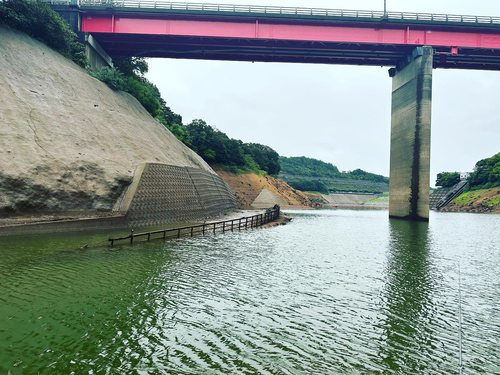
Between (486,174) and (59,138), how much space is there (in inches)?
4056

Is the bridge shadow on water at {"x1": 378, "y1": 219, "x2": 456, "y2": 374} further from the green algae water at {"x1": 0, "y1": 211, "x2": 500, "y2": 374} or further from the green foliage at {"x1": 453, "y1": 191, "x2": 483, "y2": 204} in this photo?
the green foliage at {"x1": 453, "y1": 191, "x2": 483, "y2": 204}

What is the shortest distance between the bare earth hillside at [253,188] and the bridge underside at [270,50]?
3441 centimetres

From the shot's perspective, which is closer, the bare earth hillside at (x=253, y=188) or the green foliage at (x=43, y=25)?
the green foliage at (x=43, y=25)

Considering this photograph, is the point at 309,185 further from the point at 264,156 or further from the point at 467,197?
the point at 467,197

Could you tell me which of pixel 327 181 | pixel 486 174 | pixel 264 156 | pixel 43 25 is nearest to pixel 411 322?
pixel 43 25

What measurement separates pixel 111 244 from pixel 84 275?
6454mm

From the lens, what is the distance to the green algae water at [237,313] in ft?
22.0

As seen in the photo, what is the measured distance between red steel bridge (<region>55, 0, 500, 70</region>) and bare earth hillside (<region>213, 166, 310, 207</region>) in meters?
36.0

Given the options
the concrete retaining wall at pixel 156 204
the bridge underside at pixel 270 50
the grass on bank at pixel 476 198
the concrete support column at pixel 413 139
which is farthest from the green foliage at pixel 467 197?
the concrete retaining wall at pixel 156 204

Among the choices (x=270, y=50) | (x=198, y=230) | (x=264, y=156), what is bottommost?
(x=198, y=230)

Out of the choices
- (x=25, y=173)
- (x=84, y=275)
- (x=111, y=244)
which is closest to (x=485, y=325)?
(x=84, y=275)

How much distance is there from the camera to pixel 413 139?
1763 inches

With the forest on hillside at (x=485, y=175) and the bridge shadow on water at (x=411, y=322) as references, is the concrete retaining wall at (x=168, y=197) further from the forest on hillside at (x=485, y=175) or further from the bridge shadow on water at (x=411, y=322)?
the forest on hillside at (x=485, y=175)

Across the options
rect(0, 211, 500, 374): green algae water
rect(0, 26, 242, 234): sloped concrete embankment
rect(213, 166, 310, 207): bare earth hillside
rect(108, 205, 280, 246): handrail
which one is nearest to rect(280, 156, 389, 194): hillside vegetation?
rect(213, 166, 310, 207): bare earth hillside
